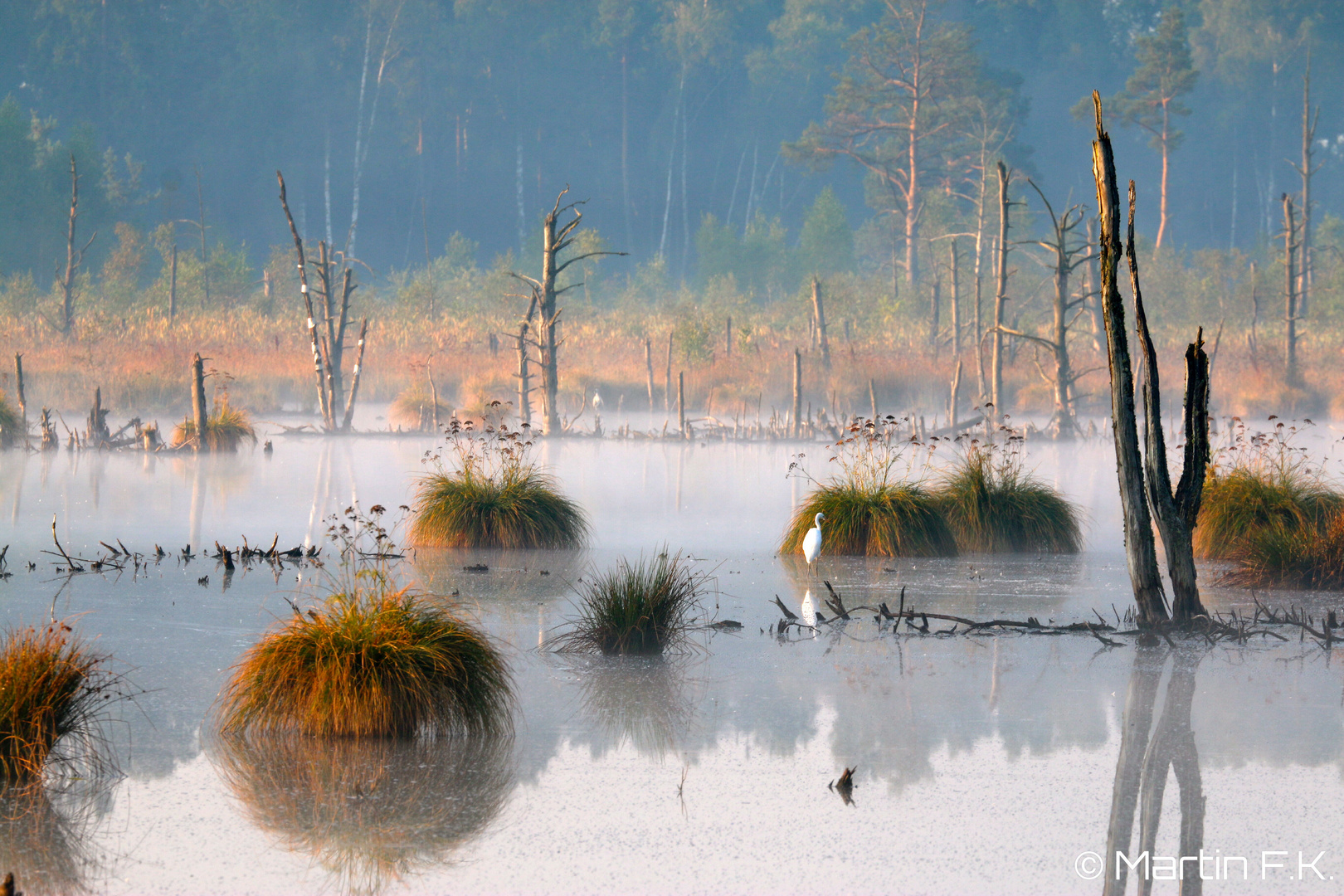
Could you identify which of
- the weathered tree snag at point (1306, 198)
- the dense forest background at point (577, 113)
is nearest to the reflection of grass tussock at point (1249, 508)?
the weathered tree snag at point (1306, 198)

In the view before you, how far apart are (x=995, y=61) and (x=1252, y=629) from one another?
104 metres

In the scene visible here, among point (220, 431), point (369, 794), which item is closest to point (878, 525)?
point (369, 794)

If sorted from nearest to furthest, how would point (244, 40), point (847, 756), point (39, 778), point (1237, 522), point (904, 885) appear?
point (904, 885) < point (39, 778) < point (847, 756) < point (1237, 522) < point (244, 40)

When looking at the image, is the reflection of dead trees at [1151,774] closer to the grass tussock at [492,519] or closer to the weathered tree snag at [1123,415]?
the weathered tree snag at [1123,415]

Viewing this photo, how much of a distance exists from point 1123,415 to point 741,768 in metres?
3.61

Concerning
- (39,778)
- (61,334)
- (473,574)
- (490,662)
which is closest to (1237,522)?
(473,574)

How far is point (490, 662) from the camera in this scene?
631 centimetres

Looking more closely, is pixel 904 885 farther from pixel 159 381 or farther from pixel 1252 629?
pixel 159 381

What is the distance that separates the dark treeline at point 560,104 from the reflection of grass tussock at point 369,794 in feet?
262

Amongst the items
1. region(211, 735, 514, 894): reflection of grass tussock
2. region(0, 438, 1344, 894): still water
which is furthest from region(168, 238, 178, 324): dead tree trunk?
region(211, 735, 514, 894): reflection of grass tussock

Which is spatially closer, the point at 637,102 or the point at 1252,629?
the point at 1252,629

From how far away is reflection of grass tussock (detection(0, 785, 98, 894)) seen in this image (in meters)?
4.53

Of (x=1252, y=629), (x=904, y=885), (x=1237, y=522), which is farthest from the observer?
(x=1237, y=522)

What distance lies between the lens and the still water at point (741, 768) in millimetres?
4676
